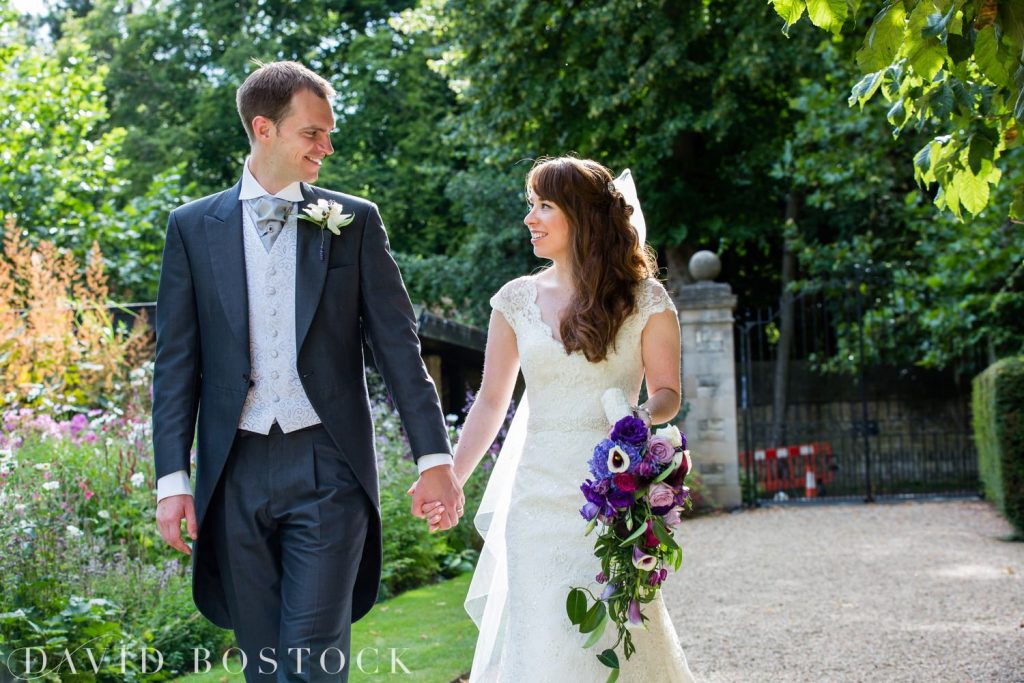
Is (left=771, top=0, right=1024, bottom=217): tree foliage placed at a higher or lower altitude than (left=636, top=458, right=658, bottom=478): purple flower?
higher

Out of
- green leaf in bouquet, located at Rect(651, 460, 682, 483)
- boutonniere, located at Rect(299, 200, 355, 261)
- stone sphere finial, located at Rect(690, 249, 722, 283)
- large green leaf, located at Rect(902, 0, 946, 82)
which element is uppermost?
stone sphere finial, located at Rect(690, 249, 722, 283)

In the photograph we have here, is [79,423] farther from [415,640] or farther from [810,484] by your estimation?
[810,484]

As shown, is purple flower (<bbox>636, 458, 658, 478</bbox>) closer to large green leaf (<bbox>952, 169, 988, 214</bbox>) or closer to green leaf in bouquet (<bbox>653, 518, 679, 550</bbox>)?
green leaf in bouquet (<bbox>653, 518, 679, 550</bbox>)

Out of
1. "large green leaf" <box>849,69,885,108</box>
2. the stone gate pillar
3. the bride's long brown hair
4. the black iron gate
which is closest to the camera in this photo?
the bride's long brown hair

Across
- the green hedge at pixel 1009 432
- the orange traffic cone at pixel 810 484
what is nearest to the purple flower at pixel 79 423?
the green hedge at pixel 1009 432

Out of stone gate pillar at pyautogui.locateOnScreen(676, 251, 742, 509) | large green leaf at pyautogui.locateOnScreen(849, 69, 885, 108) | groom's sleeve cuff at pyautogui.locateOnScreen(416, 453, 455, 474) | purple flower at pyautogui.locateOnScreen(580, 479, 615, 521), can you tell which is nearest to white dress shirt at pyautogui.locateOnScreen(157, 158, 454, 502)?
groom's sleeve cuff at pyautogui.locateOnScreen(416, 453, 455, 474)

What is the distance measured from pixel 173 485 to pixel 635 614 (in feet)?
4.34

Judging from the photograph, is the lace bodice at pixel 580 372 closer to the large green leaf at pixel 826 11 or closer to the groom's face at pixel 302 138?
the groom's face at pixel 302 138

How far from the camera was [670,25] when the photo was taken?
1655 cm

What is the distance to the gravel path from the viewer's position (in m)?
6.20

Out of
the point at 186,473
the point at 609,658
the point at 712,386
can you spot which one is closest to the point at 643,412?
the point at 609,658

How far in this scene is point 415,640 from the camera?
6250mm

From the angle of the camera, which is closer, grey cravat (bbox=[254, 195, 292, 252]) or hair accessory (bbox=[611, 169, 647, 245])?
grey cravat (bbox=[254, 195, 292, 252])

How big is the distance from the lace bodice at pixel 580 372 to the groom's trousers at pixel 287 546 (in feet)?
2.84
